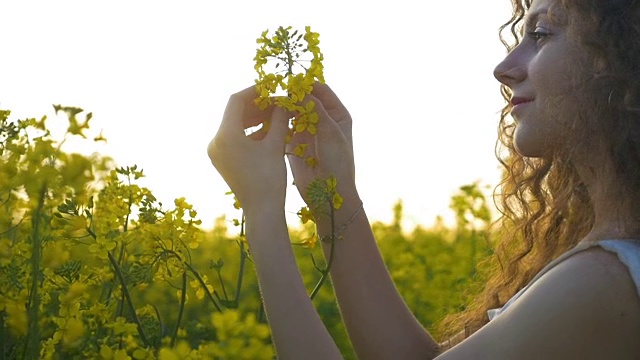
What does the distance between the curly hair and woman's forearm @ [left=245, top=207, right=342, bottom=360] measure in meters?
0.43

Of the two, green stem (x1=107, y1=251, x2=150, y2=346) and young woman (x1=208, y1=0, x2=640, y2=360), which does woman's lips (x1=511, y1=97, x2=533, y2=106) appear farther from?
green stem (x1=107, y1=251, x2=150, y2=346)

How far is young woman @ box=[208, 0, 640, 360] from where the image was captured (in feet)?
5.47

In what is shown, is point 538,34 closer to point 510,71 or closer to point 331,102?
point 510,71

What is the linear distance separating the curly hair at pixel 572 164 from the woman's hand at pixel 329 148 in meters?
0.30

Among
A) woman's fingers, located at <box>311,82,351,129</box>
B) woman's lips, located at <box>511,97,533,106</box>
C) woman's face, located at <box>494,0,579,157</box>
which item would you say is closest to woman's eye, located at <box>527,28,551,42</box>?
woman's face, located at <box>494,0,579,157</box>

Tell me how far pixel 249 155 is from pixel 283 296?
8.8 inches

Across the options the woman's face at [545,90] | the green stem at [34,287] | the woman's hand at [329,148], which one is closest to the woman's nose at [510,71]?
the woman's face at [545,90]

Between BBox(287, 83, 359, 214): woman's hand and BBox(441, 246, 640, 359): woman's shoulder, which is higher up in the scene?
BBox(287, 83, 359, 214): woman's hand

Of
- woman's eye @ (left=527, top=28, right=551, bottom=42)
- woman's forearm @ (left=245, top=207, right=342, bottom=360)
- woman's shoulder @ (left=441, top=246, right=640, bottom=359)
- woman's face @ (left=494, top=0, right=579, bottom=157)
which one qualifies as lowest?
woman's shoulder @ (left=441, top=246, right=640, bottom=359)

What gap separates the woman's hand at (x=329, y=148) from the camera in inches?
82.4

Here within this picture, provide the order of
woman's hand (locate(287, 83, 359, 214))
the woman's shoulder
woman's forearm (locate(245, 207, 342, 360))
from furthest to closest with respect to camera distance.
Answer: woman's hand (locate(287, 83, 359, 214)) → woman's forearm (locate(245, 207, 342, 360)) → the woman's shoulder

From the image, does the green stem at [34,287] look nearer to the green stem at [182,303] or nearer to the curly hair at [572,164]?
the green stem at [182,303]

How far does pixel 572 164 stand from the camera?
83.0 inches

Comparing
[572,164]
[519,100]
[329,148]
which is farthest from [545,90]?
[329,148]
